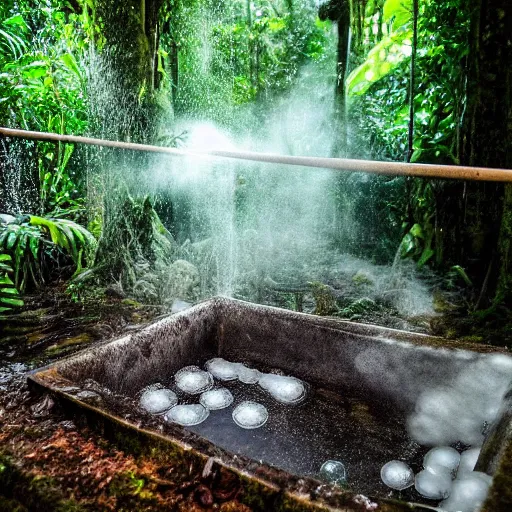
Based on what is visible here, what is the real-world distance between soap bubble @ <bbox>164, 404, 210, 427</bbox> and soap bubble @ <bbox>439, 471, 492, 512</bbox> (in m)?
1.09

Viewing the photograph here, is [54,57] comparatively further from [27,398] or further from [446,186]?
[27,398]

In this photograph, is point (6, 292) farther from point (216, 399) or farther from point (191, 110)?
point (191, 110)

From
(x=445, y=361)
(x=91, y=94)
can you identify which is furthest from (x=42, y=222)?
(x=445, y=361)

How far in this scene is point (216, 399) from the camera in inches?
82.2

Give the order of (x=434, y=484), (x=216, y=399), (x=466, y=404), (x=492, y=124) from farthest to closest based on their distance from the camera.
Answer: (x=492, y=124)
(x=216, y=399)
(x=466, y=404)
(x=434, y=484)

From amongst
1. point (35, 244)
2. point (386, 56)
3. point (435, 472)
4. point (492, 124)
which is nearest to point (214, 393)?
point (435, 472)

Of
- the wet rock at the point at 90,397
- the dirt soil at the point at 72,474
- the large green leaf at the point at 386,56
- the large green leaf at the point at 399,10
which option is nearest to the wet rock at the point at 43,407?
the dirt soil at the point at 72,474

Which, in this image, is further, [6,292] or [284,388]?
[6,292]

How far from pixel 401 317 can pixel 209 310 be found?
111 inches

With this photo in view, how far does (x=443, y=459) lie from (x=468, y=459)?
87 mm

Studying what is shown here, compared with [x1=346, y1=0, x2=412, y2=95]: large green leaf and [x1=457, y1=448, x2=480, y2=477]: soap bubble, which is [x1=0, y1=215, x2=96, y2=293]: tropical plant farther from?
[x1=346, y1=0, x2=412, y2=95]: large green leaf

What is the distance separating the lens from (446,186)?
4789 millimetres

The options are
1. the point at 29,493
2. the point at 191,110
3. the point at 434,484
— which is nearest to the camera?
the point at 29,493

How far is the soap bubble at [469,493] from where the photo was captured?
101 centimetres
